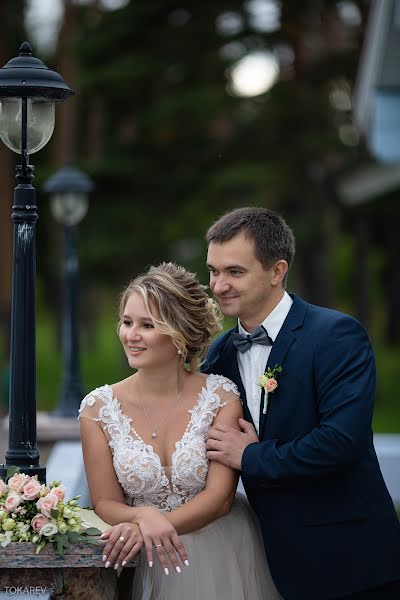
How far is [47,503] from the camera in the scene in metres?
4.11

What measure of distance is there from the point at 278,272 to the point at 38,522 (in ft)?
4.38

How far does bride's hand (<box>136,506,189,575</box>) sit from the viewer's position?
162 inches

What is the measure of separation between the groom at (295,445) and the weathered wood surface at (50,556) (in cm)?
61

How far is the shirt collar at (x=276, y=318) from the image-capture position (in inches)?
178

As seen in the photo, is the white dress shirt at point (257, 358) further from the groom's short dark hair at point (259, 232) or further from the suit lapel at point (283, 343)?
the groom's short dark hair at point (259, 232)

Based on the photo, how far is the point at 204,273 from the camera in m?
19.4

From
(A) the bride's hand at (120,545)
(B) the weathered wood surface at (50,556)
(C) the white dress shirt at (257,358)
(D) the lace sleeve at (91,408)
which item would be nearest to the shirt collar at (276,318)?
(C) the white dress shirt at (257,358)

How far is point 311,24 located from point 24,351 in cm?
1795

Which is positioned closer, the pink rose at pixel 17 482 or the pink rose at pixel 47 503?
the pink rose at pixel 47 503

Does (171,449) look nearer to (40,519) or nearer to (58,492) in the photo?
(58,492)

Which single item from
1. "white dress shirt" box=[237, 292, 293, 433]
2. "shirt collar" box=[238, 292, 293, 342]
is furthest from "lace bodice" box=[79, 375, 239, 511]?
"shirt collar" box=[238, 292, 293, 342]

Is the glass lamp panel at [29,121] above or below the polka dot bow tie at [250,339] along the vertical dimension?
above

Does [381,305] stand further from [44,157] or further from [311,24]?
[311,24]

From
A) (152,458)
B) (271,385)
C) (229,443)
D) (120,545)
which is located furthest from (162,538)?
(271,385)
